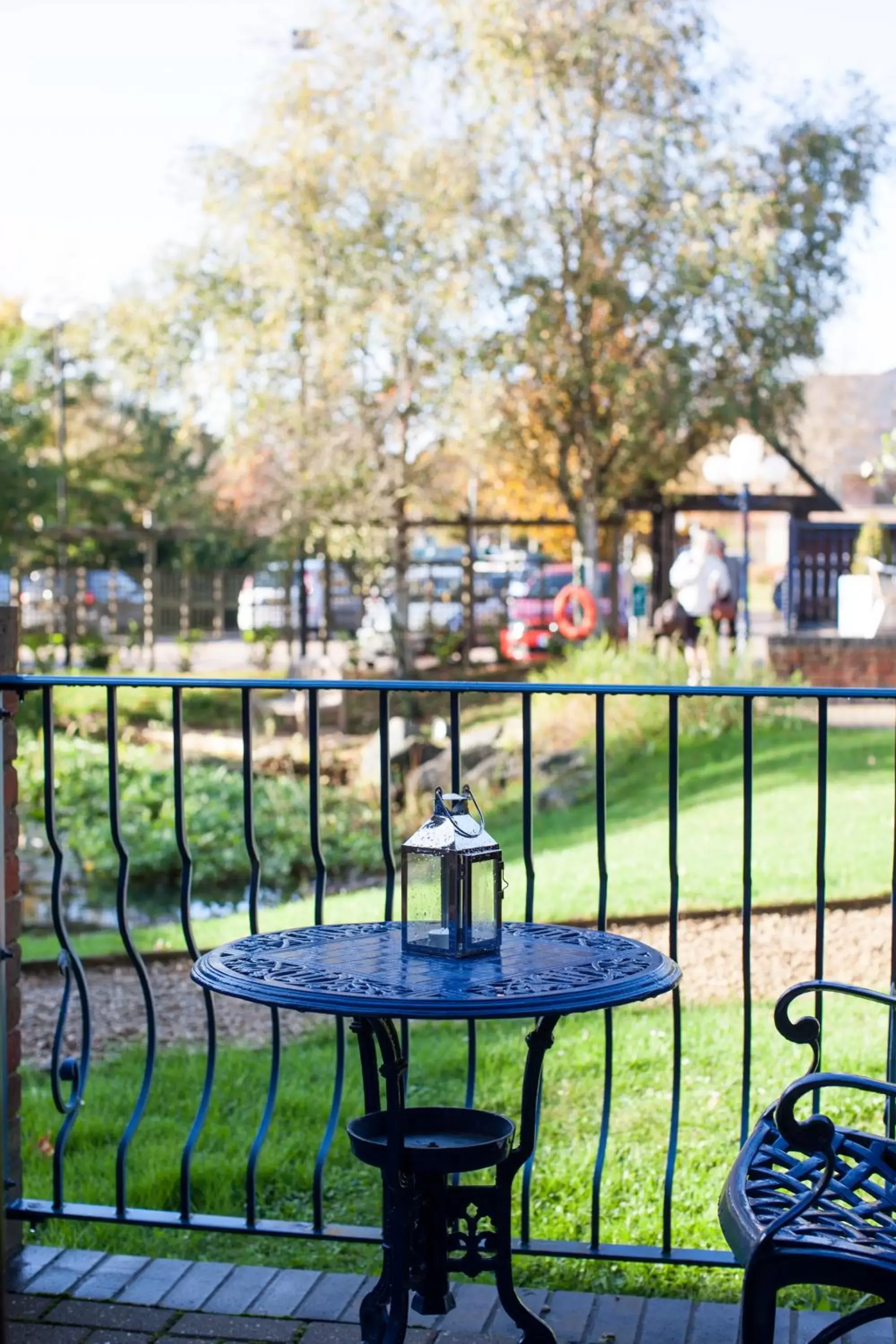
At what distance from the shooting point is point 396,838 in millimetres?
11898

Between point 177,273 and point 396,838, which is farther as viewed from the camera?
point 177,273

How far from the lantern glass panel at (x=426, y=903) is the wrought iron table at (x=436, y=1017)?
0.04 m

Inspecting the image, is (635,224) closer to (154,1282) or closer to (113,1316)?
(154,1282)

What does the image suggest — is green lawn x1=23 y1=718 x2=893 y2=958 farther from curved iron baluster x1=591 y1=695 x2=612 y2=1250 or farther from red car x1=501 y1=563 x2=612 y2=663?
red car x1=501 y1=563 x2=612 y2=663

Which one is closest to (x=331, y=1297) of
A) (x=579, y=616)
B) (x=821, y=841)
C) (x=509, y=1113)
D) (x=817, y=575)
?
(x=821, y=841)

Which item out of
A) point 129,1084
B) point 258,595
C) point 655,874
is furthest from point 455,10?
point 129,1084

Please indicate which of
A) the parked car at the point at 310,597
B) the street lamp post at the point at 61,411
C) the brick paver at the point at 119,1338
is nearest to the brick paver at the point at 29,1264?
the brick paver at the point at 119,1338

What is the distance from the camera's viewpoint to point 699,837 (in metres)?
9.32

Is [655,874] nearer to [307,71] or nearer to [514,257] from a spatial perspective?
[514,257]

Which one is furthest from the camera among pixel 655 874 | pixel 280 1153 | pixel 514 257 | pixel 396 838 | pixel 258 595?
pixel 258 595

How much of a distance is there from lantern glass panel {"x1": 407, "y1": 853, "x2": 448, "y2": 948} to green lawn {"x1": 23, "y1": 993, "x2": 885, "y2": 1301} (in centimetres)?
119

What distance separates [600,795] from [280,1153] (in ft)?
6.86

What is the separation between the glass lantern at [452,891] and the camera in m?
2.40

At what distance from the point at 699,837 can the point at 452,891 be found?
713 centimetres
